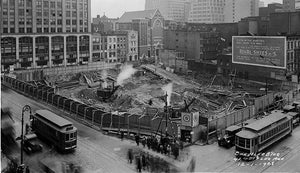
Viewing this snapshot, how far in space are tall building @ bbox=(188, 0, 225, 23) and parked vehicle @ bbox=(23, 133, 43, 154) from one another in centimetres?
8505

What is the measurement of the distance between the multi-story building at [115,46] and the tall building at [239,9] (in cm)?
4293

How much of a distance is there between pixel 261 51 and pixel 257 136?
525 inches

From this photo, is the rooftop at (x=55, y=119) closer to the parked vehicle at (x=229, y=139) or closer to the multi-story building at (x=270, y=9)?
the parked vehicle at (x=229, y=139)

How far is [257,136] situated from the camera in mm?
16156

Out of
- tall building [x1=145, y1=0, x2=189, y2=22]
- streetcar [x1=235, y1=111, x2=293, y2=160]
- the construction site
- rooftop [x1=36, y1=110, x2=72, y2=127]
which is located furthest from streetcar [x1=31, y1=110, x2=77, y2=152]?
tall building [x1=145, y1=0, x2=189, y2=22]

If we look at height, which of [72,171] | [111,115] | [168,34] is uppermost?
[168,34]

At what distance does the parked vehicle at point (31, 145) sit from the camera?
1684 centimetres

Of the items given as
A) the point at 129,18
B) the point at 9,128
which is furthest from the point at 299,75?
the point at 129,18

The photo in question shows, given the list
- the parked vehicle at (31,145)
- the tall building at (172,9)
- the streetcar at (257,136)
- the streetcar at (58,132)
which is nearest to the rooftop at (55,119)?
the streetcar at (58,132)

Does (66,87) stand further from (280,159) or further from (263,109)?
(280,159)

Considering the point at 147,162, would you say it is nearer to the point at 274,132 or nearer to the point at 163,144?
the point at 163,144

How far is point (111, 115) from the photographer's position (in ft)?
67.8

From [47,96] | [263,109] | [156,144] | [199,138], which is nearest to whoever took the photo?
[156,144]

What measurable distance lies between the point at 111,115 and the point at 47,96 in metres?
8.78
